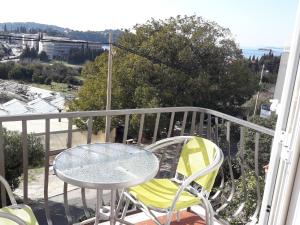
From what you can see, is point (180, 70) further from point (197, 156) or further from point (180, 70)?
point (197, 156)

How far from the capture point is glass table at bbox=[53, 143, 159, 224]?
182 cm

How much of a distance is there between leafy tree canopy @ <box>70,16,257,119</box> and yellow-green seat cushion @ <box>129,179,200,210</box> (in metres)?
15.9

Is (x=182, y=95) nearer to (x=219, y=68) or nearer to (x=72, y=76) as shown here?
(x=219, y=68)

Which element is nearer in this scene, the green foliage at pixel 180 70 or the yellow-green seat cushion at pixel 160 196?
the yellow-green seat cushion at pixel 160 196

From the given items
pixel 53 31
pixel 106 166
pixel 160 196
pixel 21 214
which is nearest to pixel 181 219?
pixel 160 196

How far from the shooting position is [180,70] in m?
18.9

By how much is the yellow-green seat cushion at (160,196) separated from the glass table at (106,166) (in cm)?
21

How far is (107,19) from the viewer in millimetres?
21078

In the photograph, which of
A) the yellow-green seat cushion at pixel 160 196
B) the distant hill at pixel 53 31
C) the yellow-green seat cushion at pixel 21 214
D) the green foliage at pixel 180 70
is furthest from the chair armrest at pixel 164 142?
the green foliage at pixel 180 70

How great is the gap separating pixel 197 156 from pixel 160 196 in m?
0.46

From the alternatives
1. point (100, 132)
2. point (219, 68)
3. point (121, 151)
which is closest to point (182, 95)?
point (219, 68)

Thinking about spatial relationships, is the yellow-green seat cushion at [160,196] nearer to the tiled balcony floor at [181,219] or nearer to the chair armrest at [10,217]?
the tiled balcony floor at [181,219]

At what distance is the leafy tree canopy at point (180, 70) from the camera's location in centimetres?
1869

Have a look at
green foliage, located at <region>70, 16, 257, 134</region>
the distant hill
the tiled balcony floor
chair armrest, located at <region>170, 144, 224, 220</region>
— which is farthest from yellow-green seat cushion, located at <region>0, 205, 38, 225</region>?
→ green foliage, located at <region>70, 16, 257, 134</region>
